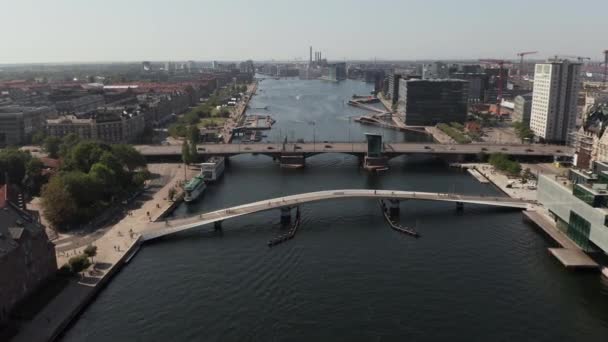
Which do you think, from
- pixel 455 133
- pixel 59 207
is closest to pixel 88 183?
pixel 59 207

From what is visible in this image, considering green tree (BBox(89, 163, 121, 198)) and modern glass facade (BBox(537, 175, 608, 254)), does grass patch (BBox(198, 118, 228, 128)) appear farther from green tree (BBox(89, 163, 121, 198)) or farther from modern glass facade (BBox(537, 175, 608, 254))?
modern glass facade (BBox(537, 175, 608, 254))

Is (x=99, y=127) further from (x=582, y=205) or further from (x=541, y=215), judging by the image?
(x=582, y=205)

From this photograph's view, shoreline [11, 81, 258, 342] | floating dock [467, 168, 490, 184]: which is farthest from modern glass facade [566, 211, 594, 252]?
shoreline [11, 81, 258, 342]

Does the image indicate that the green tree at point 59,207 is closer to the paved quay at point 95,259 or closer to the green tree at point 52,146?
the paved quay at point 95,259

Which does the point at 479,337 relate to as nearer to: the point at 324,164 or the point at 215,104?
the point at 324,164

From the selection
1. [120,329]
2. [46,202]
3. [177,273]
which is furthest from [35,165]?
[120,329]

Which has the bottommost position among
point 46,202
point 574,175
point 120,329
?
point 120,329
